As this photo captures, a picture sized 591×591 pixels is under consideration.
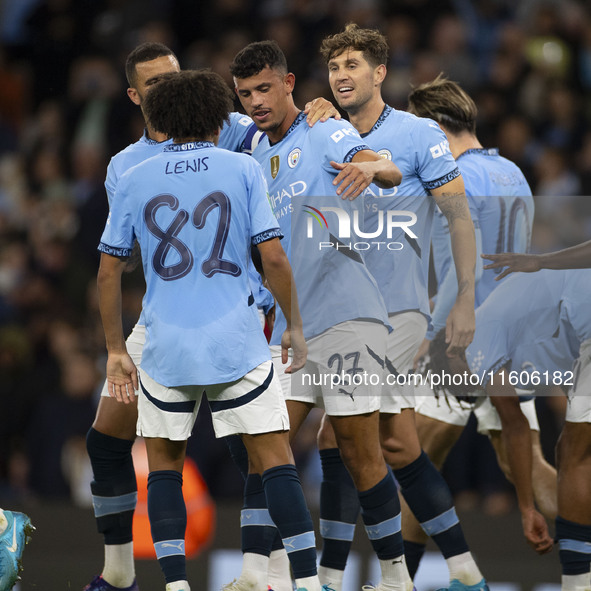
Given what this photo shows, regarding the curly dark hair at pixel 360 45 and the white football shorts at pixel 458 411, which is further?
the white football shorts at pixel 458 411

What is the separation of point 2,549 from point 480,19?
7.11m

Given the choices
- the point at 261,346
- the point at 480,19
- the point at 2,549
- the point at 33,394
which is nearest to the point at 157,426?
the point at 261,346

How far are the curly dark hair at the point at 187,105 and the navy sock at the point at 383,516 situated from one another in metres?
1.54

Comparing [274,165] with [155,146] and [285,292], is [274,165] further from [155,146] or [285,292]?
[285,292]

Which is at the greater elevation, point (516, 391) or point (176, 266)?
point (176, 266)

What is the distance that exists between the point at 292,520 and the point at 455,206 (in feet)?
4.99

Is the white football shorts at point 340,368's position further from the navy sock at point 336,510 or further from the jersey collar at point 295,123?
the jersey collar at point 295,123

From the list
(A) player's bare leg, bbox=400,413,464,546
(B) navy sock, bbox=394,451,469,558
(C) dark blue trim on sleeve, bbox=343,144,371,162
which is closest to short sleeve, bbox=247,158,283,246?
(C) dark blue trim on sleeve, bbox=343,144,371,162

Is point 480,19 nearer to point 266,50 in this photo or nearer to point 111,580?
point 266,50

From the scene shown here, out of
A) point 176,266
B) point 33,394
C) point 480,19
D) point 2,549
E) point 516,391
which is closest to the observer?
point 176,266

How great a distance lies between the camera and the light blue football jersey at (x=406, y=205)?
451 centimetres

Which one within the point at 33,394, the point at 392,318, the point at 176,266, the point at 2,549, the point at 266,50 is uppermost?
the point at 266,50

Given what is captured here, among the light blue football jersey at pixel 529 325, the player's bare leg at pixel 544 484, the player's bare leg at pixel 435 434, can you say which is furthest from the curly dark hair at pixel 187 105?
the player's bare leg at pixel 544 484

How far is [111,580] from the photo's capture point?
4.59 meters
